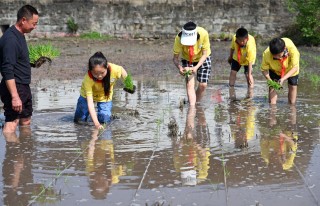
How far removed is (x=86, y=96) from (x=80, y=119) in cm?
53

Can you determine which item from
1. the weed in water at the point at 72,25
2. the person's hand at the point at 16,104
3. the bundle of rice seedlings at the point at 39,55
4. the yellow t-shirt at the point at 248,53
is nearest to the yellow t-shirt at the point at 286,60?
the yellow t-shirt at the point at 248,53

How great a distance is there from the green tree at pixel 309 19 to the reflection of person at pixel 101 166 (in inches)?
603

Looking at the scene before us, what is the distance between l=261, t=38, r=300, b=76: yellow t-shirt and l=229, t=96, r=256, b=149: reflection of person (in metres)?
0.67

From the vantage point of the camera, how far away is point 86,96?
29.7ft

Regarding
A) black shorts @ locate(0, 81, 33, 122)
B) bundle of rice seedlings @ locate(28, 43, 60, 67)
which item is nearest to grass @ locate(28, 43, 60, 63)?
bundle of rice seedlings @ locate(28, 43, 60, 67)

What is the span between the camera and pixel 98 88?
9.18 metres

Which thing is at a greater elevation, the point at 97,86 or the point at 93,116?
the point at 97,86

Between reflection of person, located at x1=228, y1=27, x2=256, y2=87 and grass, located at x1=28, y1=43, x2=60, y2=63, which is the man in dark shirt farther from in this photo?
reflection of person, located at x1=228, y1=27, x2=256, y2=87

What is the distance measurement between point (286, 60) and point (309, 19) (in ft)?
39.7

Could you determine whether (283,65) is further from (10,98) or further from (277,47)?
(10,98)

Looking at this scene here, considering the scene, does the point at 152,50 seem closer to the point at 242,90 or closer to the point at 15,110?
the point at 242,90

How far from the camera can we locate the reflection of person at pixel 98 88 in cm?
862

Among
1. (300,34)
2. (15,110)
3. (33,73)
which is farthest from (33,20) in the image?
(300,34)

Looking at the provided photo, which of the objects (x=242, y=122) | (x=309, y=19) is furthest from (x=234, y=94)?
(x=309, y=19)
